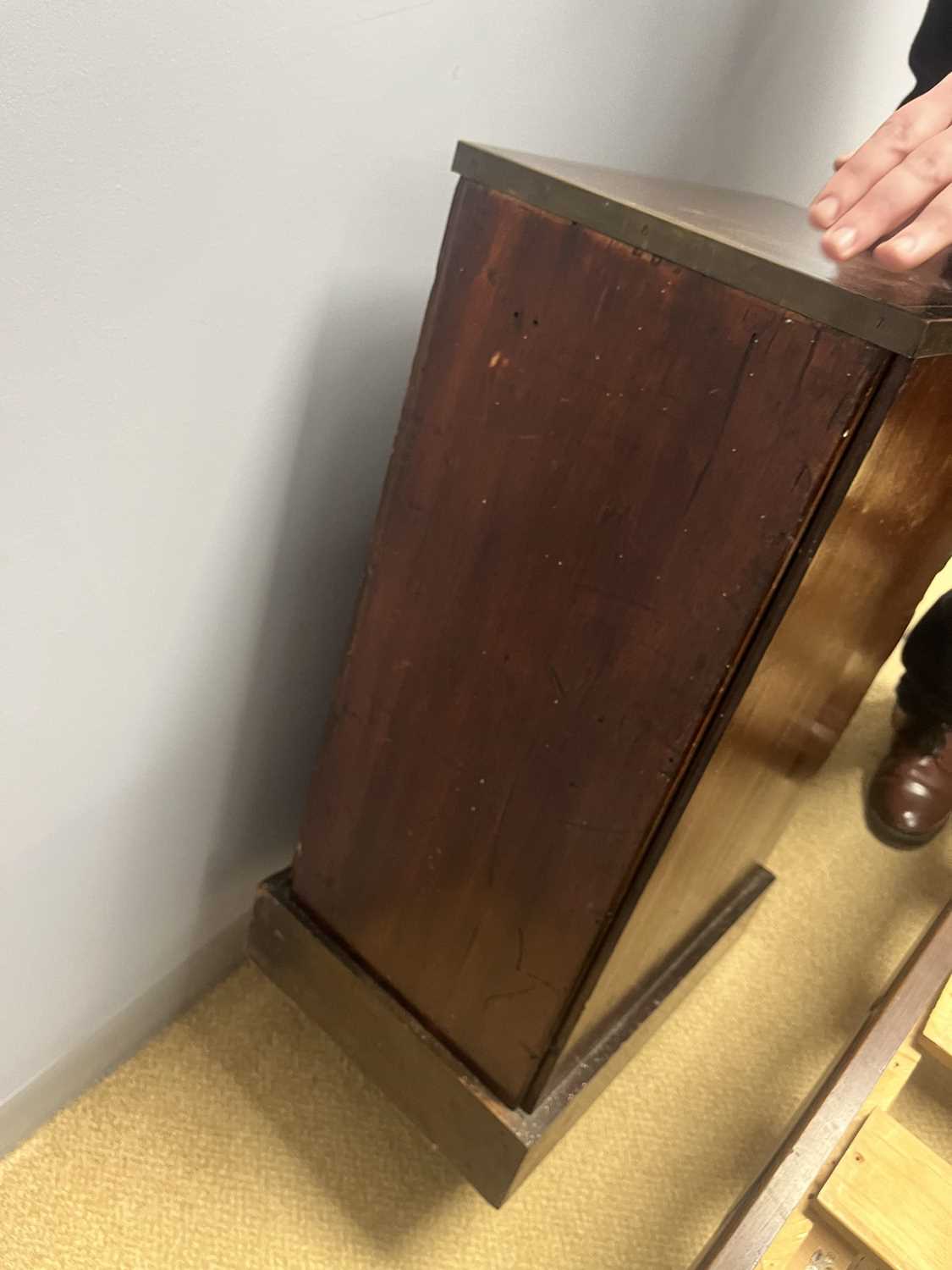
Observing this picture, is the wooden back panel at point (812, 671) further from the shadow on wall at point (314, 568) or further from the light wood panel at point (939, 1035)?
the shadow on wall at point (314, 568)

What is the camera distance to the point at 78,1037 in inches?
34.7

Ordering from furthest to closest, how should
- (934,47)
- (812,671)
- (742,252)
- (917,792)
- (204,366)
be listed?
1. (917,792)
2. (934,47)
3. (812,671)
4. (204,366)
5. (742,252)

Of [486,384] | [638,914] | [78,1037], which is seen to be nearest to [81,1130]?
[78,1037]

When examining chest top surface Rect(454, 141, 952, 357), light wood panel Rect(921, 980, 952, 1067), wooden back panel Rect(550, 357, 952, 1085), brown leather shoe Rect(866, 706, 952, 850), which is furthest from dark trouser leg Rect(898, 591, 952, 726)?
chest top surface Rect(454, 141, 952, 357)

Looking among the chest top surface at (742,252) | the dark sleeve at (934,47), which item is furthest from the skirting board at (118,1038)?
the dark sleeve at (934,47)

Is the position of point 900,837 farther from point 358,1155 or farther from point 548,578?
point 548,578

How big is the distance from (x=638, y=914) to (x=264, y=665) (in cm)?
36

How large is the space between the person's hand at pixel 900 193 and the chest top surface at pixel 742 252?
1 centimetres

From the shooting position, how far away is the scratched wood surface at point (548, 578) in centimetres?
53

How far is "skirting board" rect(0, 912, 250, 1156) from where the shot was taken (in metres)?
0.86

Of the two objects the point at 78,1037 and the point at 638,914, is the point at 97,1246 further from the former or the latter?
the point at 638,914

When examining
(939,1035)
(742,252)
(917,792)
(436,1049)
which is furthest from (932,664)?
(742,252)

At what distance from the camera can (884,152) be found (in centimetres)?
63

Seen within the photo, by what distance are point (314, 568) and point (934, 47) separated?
0.83 metres
